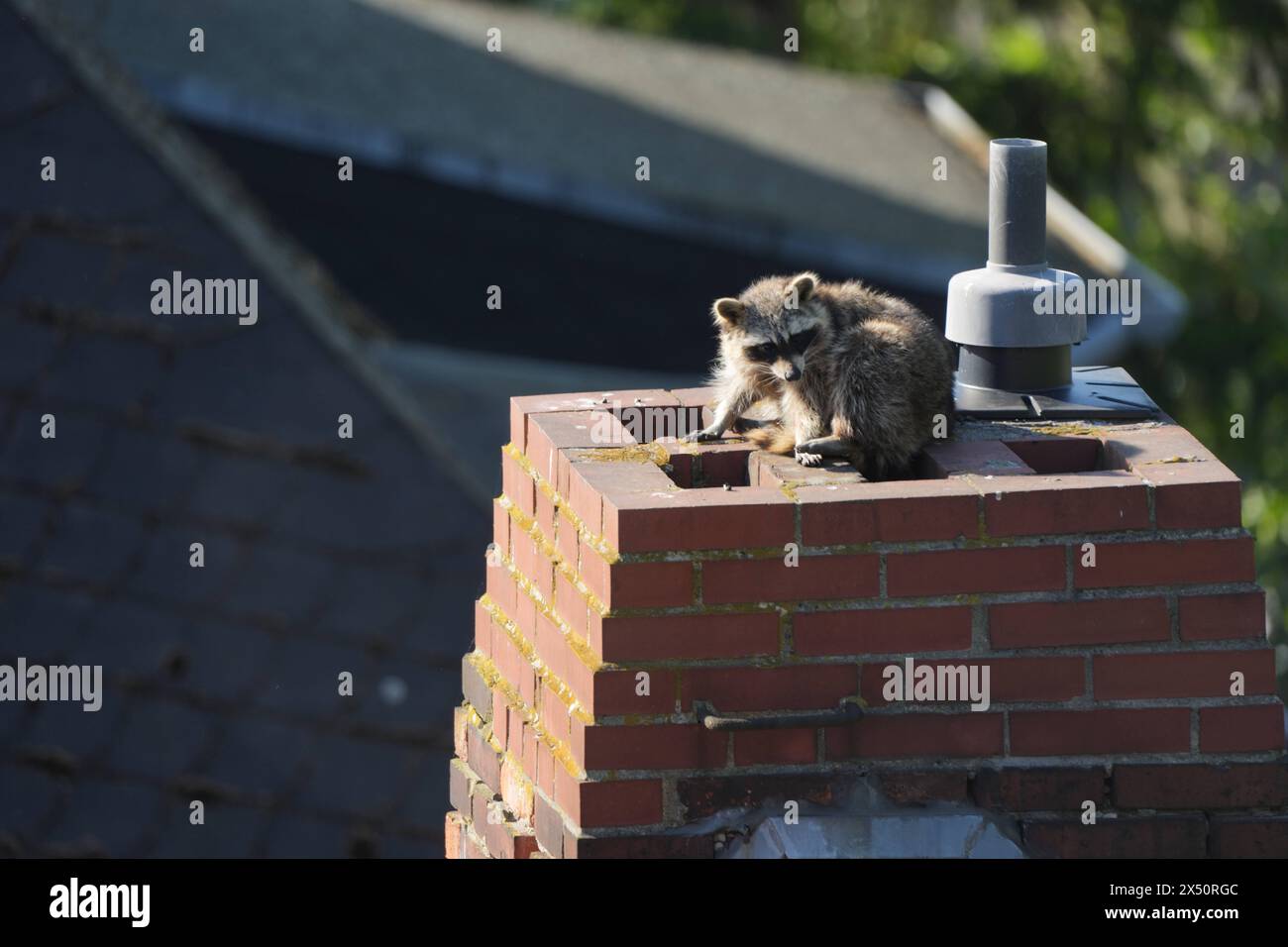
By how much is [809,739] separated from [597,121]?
12.1m

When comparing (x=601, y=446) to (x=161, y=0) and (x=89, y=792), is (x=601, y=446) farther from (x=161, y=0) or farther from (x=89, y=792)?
(x=161, y=0)

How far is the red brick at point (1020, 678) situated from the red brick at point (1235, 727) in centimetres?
25

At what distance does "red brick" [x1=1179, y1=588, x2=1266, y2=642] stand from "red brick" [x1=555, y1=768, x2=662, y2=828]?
40.3 inches

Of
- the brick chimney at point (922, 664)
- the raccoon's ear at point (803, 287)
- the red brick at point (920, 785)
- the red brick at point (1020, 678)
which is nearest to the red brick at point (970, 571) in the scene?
the brick chimney at point (922, 664)

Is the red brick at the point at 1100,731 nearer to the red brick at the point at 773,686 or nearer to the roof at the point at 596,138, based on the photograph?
the red brick at the point at 773,686

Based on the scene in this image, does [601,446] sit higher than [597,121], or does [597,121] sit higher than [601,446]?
[597,121]

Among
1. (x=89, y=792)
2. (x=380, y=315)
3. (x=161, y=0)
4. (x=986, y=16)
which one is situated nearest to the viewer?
(x=89, y=792)

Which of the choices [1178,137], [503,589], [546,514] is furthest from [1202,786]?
[1178,137]

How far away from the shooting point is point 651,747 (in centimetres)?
350

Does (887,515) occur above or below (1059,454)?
below

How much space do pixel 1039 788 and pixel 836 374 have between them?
1379 mm

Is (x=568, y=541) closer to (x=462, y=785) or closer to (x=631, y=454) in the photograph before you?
(x=631, y=454)

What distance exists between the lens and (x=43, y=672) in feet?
25.6

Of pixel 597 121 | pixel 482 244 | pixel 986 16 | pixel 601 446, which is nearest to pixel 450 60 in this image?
pixel 597 121
